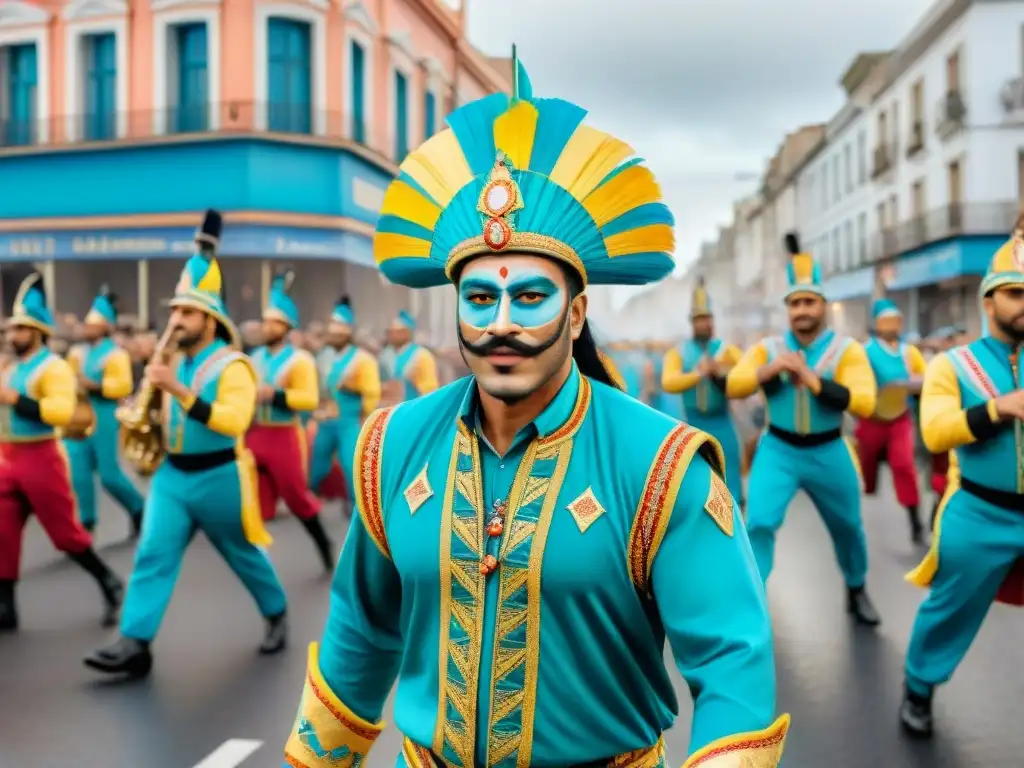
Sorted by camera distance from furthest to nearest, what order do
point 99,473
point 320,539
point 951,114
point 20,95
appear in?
point 951,114, point 20,95, point 99,473, point 320,539

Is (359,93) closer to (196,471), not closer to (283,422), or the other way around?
(283,422)

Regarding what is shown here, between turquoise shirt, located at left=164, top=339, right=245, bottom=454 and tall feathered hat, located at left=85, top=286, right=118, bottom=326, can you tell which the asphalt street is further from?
tall feathered hat, located at left=85, top=286, right=118, bottom=326

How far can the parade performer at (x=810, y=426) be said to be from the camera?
626 cm

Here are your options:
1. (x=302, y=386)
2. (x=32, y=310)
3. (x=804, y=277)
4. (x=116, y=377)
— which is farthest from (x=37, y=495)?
(x=804, y=277)

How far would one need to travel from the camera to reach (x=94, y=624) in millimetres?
6715

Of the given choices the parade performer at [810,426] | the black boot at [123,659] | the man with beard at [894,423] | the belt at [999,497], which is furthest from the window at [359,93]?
the belt at [999,497]

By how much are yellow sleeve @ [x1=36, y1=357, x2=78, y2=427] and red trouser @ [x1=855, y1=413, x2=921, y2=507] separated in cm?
685

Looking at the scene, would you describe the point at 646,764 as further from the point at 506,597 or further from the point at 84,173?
the point at 84,173

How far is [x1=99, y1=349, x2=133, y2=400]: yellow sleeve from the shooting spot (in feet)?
33.8

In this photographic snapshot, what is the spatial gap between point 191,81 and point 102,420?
12548mm

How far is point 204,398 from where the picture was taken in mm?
5828

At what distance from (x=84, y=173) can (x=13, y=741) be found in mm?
19425

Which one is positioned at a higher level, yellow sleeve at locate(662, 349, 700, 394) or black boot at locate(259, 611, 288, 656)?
yellow sleeve at locate(662, 349, 700, 394)

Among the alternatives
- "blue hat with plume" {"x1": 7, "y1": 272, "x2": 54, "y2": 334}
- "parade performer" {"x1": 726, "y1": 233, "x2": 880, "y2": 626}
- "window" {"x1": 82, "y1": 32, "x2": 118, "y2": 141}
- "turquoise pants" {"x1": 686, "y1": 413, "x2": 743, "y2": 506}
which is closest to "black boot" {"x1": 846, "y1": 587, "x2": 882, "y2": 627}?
"parade performer" {"x1": 726, "y1": 233, "x2": 880, "y2": 626}
